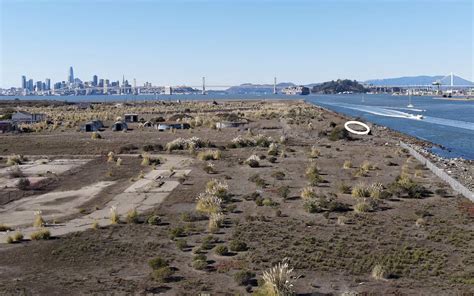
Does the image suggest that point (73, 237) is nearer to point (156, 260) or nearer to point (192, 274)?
point (156, 260)

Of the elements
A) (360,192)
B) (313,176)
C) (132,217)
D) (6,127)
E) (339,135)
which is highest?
(6,127)

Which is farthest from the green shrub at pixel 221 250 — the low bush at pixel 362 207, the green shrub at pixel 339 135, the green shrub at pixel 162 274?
the green shrub at pixel 339 135

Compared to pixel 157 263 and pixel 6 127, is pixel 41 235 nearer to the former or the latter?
pixel 157 263

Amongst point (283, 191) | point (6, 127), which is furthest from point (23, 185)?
point (6, 127)

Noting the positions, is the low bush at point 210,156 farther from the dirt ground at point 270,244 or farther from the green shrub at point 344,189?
the green shrub at point 344,189

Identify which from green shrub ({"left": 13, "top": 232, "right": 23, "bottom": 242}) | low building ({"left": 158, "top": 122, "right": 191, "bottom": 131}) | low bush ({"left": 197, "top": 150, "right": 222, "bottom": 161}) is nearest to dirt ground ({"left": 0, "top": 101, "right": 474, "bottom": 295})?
green shrub ({"left": 13, "top": 232, "right": 23, "bottom": 242})

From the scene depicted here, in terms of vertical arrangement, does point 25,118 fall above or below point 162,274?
above

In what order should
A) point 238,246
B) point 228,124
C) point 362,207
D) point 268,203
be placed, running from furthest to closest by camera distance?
point 228,124 → point 268,203 → point 362,207 → point 238,246
